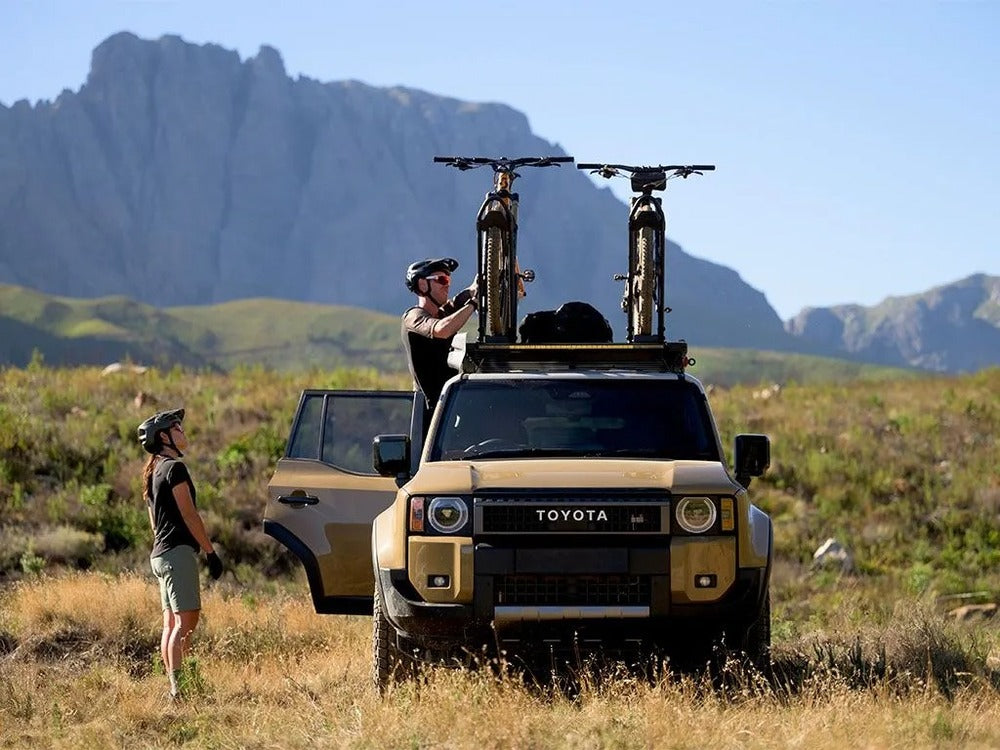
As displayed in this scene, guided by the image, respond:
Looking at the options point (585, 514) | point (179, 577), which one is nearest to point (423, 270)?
point (179, 577)

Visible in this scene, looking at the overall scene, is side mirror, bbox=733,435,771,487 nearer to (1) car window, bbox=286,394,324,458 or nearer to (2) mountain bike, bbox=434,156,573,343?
(2) mountain bike, bbox=434,156,573,343

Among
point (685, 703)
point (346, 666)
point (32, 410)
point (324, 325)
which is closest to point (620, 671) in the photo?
point (685, 703)

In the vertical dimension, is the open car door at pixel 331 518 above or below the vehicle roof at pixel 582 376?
below

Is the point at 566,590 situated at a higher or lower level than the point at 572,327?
lower

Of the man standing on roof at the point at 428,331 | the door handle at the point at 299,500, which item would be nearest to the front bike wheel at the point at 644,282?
the man standing on roof at the point at 428,331

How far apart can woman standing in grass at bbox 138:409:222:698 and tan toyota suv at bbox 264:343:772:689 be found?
1.21m

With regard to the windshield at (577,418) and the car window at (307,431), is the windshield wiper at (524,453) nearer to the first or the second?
the windshield at (577,418)

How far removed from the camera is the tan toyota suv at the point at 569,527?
815cm

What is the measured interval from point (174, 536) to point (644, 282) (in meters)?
4.30

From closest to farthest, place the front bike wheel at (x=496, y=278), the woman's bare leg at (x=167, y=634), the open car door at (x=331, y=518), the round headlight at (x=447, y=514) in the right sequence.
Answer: the round headlight at (x=447, y=514)
the woman's bare leg at (x=167, y=634)
the open car door at (x=331, y=518)
the front bike wheel at (x=496, y=278)

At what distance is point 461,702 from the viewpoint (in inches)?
306

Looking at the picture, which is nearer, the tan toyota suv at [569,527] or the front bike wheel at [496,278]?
the tan toyota suv at [569,527]

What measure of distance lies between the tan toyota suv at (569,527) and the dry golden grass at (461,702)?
30 cm

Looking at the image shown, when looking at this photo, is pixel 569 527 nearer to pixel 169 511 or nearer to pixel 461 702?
pixel 461 702
